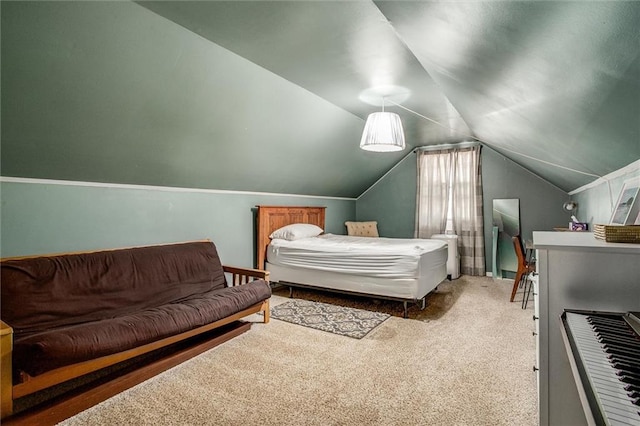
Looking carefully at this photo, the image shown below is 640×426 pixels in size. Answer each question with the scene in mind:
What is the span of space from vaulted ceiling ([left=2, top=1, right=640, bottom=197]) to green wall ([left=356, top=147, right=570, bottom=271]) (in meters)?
1.59

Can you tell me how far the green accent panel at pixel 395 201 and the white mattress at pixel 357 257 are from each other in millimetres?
1990

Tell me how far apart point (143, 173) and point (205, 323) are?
159 cm

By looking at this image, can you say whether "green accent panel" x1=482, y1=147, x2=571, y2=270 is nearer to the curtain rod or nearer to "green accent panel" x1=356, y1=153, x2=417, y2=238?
the curtain rod

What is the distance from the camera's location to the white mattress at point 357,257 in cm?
353

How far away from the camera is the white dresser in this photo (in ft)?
4.08

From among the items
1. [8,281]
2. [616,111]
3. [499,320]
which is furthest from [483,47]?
[8,281]

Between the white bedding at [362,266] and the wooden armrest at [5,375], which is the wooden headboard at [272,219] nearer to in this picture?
the white bedding at [362,266]

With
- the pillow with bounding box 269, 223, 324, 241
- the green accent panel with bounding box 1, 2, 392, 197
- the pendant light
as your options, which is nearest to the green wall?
the pillow with bounding box 269, 223, 324, 241

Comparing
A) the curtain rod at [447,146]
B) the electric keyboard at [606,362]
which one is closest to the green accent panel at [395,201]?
the curtain rod at [447,146]

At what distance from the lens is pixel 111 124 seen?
254 cm

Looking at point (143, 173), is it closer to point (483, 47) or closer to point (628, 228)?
point (483, 47)

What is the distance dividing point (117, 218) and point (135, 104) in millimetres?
1160

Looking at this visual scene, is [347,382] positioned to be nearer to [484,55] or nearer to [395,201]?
[484,55]

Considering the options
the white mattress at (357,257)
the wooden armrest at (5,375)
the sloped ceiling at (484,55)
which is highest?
the sloped ceiling at (484,55)
